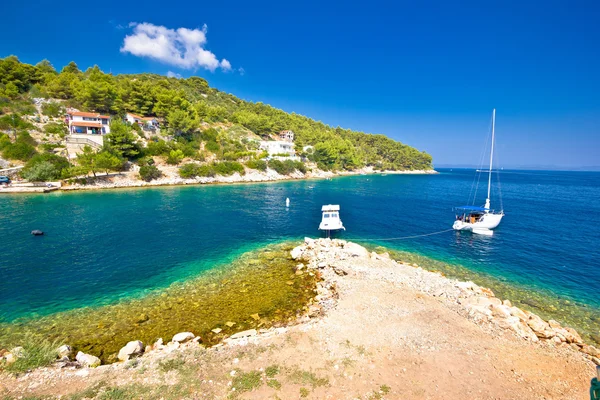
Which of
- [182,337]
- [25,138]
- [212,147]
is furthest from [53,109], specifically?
[182,337]

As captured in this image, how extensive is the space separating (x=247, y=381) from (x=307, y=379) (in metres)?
2.11

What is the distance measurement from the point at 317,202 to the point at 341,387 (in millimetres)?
42572

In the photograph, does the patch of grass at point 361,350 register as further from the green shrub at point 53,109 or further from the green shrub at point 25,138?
the green shrub at point 53,109

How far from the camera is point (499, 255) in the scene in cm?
2616

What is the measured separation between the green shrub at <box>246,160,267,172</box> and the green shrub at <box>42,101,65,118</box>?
173ft

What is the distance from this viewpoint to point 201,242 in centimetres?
2709

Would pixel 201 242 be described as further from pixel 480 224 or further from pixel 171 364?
pixel 480 224

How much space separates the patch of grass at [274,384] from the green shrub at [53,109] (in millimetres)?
93939

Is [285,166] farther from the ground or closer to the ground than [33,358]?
farther from the ground

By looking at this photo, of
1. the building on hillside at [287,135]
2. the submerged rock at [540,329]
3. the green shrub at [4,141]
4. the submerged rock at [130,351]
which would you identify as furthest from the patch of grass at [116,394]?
the building on hillside at [287,135]

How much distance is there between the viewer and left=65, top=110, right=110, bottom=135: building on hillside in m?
66.6

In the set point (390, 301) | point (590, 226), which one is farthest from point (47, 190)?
point (590, 226)

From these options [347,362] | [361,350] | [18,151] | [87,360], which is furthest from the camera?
[18,151]

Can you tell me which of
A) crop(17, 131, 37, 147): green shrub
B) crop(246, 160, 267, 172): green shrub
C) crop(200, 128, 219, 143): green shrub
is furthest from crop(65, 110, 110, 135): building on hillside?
crop(246, 160, 267, 172): green shrub
